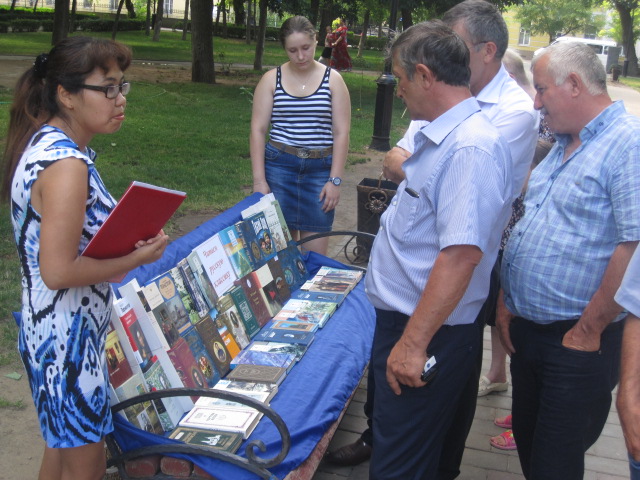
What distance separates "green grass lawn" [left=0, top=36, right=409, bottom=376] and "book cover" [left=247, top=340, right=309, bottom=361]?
1.49m

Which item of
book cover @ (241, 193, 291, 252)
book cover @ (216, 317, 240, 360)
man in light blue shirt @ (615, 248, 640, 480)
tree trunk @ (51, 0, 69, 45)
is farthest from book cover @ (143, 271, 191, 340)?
tree trunk @ (51, 0, 69, 45)

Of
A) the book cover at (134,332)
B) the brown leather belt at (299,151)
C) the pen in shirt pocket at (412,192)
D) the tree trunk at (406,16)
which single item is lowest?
the book cover at (134,332)

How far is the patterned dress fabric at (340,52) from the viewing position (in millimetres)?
22625

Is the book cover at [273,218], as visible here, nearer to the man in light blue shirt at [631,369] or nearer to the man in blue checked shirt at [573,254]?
the man in blue checked shirt at [573,254]

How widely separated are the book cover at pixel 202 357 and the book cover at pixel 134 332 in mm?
347

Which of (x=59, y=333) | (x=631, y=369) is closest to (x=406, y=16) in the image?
(x=59, y=333)

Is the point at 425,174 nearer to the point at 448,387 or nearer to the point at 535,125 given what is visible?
the point at 448,387

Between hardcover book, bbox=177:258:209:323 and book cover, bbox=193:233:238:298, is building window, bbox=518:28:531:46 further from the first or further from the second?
hardcover book, bbox=177:258:209:323

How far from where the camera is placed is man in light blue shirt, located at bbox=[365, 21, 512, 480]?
2207 millimetres

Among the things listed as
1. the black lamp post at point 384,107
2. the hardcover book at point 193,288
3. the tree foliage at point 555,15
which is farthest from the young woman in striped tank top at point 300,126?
the tree foliage at point 555,15

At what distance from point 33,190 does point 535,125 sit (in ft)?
6.74

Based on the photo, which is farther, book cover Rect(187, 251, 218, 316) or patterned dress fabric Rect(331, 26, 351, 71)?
patterned dress fabric Rect(331, 26, 351, 71)

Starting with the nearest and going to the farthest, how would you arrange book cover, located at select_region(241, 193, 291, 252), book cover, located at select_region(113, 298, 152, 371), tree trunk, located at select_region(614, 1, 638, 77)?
book cover, located at select_region(113, 298, 152, 371) → book cover, located at select_region(241, 193, 291, 252) → tree trunk, located at select_region(614, 1, 638, 77)

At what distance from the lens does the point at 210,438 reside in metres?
2.89
